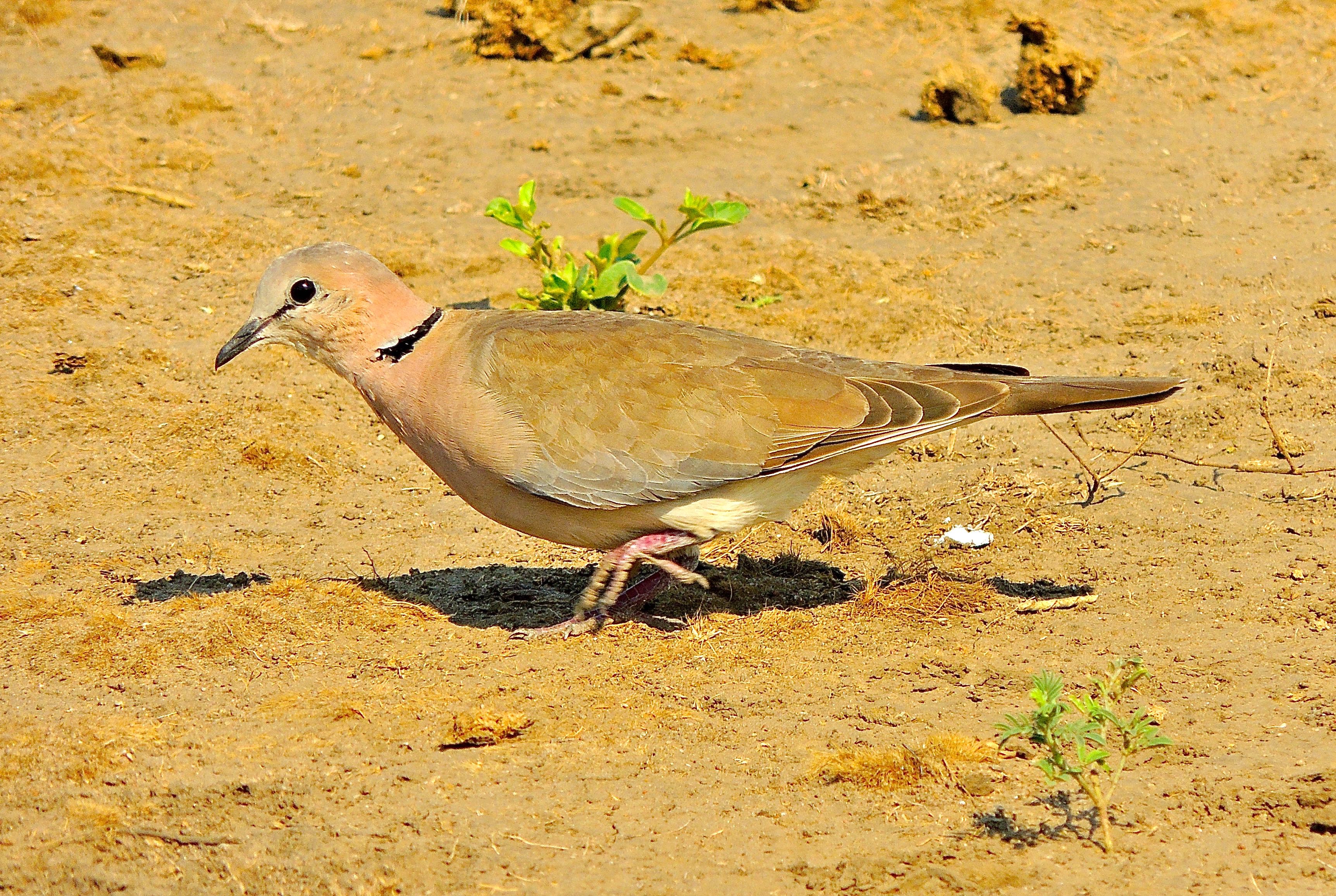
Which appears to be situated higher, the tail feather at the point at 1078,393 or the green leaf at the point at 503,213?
→ the tail feather at the point at 1078,393

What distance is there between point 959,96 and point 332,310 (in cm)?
598

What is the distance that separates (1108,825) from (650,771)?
1.23 metres

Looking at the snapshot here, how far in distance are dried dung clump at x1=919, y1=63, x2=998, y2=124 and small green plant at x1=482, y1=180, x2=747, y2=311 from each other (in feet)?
10.9

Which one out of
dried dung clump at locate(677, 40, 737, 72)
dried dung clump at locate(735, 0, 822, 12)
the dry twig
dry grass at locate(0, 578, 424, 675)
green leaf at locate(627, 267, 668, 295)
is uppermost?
dried dung clump at locate(735, 0, 822, 12)

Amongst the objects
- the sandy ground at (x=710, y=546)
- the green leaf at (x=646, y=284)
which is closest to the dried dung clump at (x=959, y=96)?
the sandy ground at (x=710, y=546)

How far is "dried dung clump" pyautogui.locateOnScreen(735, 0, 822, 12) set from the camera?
1112cm

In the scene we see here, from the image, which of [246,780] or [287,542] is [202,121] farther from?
[246,780]

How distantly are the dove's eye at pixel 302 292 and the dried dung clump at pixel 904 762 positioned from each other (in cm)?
233

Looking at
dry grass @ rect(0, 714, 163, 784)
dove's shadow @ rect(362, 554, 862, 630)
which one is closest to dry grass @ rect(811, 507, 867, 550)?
dove's shadow @ rect(362, 554, 862, 630)

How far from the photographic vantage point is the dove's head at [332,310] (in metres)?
4.58

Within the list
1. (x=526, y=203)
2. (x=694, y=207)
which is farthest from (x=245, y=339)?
(x=694, y=207)

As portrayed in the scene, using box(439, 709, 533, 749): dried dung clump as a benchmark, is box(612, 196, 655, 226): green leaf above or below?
above

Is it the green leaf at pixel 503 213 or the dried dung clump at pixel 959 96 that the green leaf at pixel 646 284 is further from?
the dried dung clump at pixel 959 96

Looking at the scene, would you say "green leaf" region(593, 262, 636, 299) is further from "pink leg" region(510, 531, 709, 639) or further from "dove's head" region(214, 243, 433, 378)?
"pink leg" region(510, 531, 709, 639)
